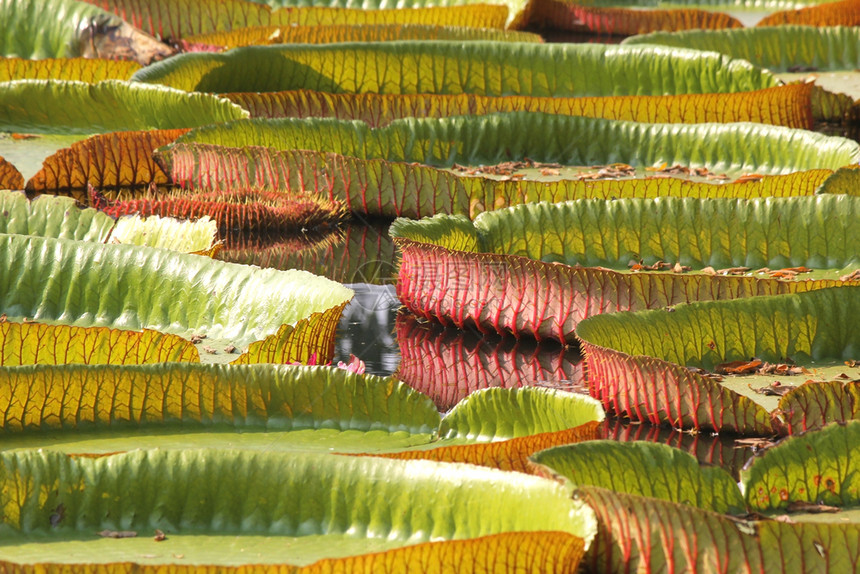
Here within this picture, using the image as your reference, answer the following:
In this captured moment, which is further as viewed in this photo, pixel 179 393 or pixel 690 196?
pixel 690 196

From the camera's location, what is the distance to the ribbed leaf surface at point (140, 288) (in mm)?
3174

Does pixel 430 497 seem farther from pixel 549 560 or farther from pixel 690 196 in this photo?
pixel 690 196

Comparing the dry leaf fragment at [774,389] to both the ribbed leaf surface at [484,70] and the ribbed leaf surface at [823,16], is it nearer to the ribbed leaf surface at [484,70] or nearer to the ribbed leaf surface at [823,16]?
the ribbed leaf surface at [484,70]

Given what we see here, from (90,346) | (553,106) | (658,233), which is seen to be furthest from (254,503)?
(553,106)

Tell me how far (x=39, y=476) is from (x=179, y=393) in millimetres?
519

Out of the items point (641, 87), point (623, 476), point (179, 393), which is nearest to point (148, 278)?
point (179, 393)

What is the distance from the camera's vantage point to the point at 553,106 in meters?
5.77

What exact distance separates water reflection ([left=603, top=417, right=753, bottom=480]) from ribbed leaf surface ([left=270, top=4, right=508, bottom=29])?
18.9 feet

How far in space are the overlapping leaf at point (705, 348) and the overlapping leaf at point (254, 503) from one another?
87 centimetres

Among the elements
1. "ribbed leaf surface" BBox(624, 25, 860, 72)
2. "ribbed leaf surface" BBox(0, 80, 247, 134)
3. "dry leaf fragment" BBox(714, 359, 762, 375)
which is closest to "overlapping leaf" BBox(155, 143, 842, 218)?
"ribbed leaf surface" BBox(0, 80, 247, 134)

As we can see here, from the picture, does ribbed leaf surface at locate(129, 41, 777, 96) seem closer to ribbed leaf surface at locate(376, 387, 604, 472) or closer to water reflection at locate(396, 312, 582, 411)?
water reflection at locate(396, 312, 582, 411)

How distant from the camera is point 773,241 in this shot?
3904mm

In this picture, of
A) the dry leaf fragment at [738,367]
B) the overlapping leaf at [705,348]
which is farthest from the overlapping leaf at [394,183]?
the dry leaf fragment at [738,367]

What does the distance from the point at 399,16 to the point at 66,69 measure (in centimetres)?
283
